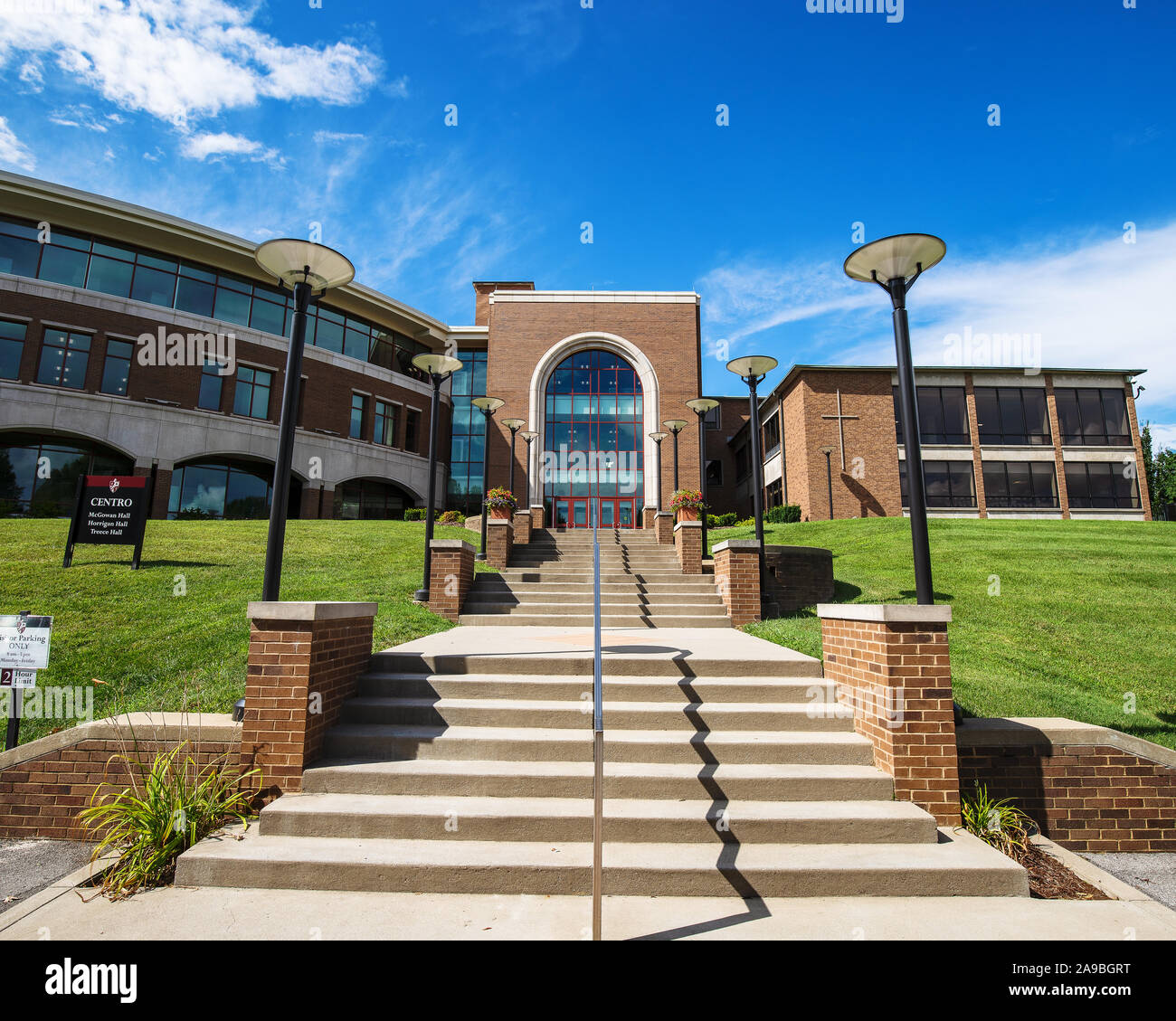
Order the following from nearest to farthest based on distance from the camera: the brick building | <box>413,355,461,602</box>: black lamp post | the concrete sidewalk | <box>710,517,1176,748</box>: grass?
the concrete sidewalk
<box>710,517,1176,748</box>: grass
<box>413,355,461,602</box>: black lamp post
the brick building

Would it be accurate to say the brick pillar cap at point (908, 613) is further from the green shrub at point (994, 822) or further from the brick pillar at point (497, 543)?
the brick pillar at point (497, 543)

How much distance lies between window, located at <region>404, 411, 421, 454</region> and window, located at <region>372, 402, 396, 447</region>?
27.4 inches

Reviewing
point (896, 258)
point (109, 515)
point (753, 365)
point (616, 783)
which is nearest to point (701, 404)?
point (753, 365)

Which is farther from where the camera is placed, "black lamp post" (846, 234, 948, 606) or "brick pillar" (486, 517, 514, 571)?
"brick pillar" (486, 517, 514, 571)

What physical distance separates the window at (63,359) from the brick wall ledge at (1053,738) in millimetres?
28201

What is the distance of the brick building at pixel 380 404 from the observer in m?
21.4

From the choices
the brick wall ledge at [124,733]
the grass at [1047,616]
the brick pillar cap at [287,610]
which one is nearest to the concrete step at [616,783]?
the brick wall ledge at [124,733]

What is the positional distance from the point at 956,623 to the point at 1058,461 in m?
25.2

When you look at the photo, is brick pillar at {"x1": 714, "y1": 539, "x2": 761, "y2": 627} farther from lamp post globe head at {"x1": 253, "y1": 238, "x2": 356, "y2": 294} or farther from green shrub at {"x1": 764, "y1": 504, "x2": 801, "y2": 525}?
green shrub at {"x1": 764, "y1": 504, "x2": 801, "y2": 525}

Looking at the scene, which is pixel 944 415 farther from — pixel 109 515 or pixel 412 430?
pixel 109 515

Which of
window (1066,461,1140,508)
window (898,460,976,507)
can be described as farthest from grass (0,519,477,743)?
window (1066,461,1140,508)

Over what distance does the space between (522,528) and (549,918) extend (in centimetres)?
1214

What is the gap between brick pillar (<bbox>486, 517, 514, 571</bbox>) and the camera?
1250 centimetres
